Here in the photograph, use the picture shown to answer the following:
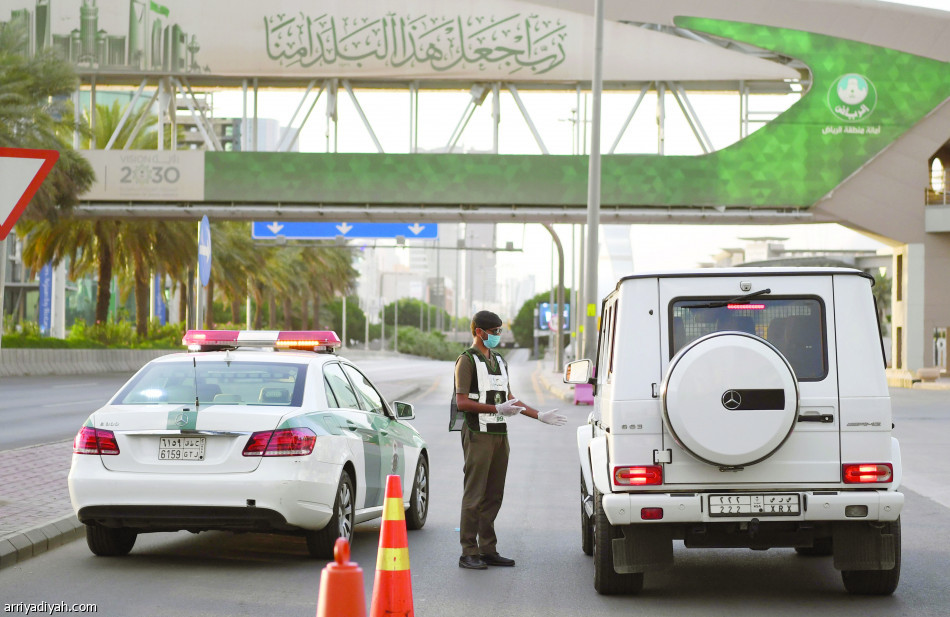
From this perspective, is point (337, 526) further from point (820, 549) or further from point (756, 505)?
point (820, 549)

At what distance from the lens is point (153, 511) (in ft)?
26.7

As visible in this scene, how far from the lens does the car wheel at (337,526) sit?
8.56 metres

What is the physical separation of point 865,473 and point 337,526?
3383 millimetres

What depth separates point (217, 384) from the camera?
8.88m

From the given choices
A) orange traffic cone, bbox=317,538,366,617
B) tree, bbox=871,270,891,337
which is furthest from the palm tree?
tree, bbox=871,270,891,337

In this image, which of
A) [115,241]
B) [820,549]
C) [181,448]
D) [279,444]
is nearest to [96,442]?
[181,448]

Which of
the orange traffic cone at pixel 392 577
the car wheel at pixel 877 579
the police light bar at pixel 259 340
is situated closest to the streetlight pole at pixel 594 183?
the police light bar at pixel 259 340

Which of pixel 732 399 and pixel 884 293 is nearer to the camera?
pixel 732 399

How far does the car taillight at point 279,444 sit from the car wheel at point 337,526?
1.50 ft

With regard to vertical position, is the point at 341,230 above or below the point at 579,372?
above

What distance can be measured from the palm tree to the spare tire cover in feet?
107

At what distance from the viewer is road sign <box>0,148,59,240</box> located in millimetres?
8602

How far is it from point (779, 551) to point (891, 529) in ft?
7.45

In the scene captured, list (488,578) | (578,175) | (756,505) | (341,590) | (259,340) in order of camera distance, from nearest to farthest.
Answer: (341,590)
(756,505)
(488,578)
(259,340)
(578,175)
